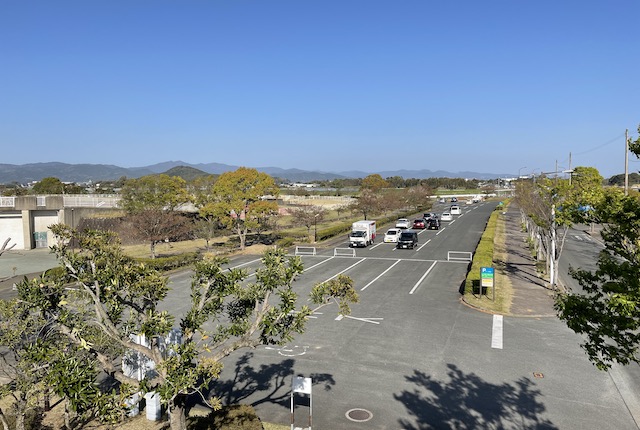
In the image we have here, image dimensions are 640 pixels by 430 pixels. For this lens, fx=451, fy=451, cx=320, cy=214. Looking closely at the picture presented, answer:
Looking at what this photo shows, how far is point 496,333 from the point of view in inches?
782

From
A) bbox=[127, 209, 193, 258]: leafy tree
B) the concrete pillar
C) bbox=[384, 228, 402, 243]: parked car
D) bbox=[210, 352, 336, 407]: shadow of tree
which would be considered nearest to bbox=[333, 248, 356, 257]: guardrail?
bbox=[384, 228, 402, 243]: parked car

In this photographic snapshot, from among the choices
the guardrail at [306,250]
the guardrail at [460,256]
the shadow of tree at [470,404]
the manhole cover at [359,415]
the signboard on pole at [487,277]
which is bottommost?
the guardrail at [306,250]

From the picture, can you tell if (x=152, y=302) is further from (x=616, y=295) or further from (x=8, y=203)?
(x=8, y=203)

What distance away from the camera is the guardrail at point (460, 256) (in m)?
38.6

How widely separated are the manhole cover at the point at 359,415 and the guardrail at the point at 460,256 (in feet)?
86.5

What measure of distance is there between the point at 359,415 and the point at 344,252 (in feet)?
100.0

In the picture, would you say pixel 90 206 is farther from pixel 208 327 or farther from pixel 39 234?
pixel 208 327

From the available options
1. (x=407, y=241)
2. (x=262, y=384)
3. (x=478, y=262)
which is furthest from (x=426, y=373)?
(x=407, y=241)

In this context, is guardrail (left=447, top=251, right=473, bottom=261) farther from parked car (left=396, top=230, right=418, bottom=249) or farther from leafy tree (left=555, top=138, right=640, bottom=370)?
leafy tree (left=555, top=138, right=640, bottom=370)

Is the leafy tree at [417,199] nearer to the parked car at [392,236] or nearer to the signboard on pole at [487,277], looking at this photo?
the parked car at [392,236]

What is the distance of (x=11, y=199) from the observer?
153 ft

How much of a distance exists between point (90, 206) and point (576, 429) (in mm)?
52584

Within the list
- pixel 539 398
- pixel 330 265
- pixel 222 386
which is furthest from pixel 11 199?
pixel 539 398

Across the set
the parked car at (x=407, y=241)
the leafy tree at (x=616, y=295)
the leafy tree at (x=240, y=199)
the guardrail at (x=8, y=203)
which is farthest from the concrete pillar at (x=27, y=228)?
the leafy tree at (x=616, y=295)
